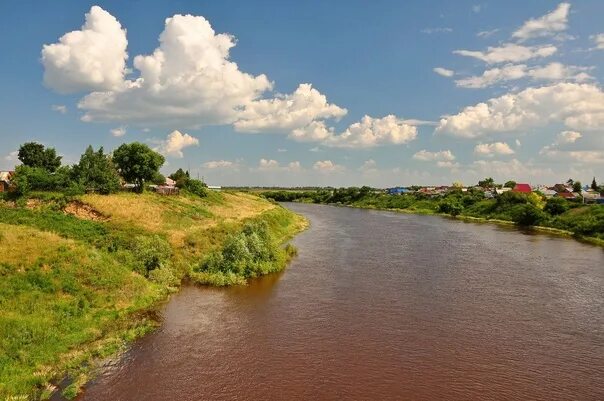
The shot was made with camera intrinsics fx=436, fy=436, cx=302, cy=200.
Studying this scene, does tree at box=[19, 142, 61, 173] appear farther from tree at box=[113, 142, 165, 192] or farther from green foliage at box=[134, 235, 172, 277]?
green foliage at box=[134, 235, 172, 277]

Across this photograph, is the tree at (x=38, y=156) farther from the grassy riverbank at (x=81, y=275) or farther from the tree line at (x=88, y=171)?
the grassy riverbank at (x=81, y=275)

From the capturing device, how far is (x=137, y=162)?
3019 inches

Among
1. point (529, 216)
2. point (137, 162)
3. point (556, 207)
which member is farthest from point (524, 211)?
point (137, 162)

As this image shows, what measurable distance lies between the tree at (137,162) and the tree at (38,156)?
12.7 metres

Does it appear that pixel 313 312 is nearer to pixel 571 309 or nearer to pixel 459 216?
pixel 571 309

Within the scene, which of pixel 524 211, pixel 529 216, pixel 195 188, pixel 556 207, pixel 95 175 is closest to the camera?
pixel 95 175

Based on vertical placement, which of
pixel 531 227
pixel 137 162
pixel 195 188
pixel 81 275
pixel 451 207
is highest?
pixel 137 162

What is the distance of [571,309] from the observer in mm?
35781

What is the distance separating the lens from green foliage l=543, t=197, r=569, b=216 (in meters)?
100

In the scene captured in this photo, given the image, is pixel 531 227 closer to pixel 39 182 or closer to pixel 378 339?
pixel 378 339

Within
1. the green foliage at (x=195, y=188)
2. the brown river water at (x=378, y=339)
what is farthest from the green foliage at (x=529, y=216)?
the green foliage at (x=195, y=188)

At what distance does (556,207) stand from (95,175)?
9715 centimetres

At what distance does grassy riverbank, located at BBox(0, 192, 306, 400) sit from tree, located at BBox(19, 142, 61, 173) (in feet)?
89.0

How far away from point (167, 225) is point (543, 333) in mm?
42585
